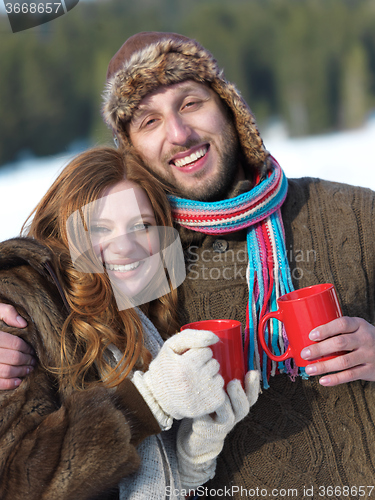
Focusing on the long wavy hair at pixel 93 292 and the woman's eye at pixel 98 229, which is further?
the woman's eye at pixel 98 229

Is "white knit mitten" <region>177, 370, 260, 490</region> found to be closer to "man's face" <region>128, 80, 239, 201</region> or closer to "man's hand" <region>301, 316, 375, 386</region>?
"man's hand" <region>301, 316, 375, 386</region>

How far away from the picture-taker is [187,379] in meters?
1.25

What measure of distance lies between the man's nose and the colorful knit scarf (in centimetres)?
24

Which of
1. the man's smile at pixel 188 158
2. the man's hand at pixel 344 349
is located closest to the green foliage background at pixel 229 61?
the man's smile at pixel 188 158

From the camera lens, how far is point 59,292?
5.03ft

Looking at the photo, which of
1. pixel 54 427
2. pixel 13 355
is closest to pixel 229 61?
pixel 13 355

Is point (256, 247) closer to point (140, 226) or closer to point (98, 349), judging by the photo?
point (140, 226)

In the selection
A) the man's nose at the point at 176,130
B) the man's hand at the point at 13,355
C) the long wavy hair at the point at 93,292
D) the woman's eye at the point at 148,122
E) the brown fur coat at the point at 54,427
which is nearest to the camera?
the brown fur coat at the point at 54,427

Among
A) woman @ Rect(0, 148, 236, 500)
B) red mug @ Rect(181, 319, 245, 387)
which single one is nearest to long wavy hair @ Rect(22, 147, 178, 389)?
woman @ Rect(0, 148, 236, 500)

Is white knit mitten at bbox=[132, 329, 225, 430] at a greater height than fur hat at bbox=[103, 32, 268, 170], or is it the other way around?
fur hat at bbox=[103, 32, 268, 170]

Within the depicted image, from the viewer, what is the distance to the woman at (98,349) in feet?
4.03

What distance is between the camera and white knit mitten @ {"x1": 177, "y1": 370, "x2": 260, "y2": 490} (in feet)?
4.42

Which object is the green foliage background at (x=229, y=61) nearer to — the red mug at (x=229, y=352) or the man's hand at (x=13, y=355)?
the man's hand at (x=13, y=355)

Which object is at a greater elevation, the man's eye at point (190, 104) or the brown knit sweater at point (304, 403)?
the man's eye at point (190, 104)
